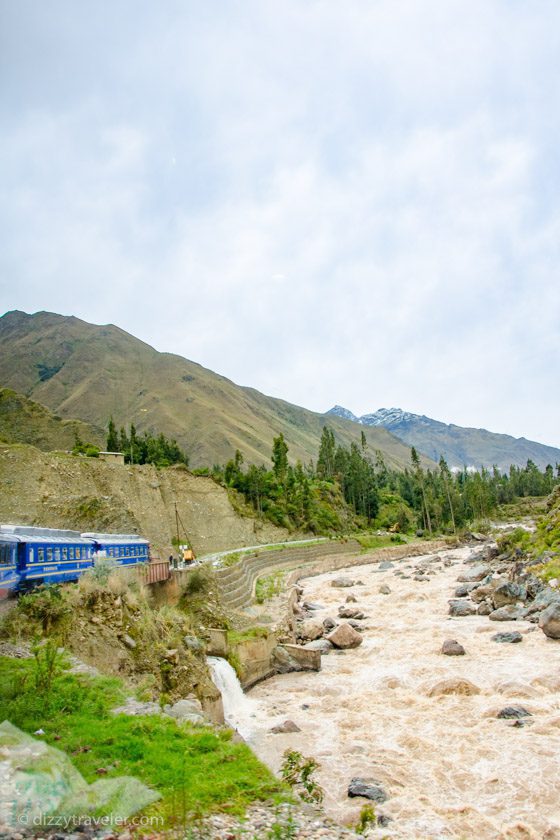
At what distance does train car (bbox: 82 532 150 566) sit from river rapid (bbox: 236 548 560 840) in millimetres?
11092

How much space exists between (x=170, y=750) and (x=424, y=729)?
9616 mm

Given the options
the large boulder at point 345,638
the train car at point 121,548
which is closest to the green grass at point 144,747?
the train car at point 121,548

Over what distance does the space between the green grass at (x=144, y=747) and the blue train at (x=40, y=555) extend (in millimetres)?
5880

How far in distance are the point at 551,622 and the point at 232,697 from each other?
14381 millimetres

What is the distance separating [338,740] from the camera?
A: 15477 mm

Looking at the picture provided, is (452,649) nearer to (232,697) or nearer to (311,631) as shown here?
(311,631)

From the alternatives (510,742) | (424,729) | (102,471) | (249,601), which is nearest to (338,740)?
(424,729)

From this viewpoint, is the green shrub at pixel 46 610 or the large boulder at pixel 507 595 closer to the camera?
the green shrub at pixel 46 610

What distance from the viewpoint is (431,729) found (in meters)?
15.7

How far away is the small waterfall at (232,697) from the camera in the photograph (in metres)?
17.5

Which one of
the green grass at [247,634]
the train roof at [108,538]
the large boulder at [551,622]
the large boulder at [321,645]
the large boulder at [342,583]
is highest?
the train roof at [108,538]

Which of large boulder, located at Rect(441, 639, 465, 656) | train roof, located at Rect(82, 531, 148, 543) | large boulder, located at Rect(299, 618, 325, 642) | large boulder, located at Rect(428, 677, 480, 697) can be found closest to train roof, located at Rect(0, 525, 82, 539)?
train roof, located at Rect(82, 531, 148, 543)

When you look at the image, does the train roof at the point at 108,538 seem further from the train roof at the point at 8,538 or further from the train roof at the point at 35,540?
the train roof at the point at 8,538

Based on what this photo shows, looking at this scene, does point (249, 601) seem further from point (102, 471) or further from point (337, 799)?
point (337, 799)
